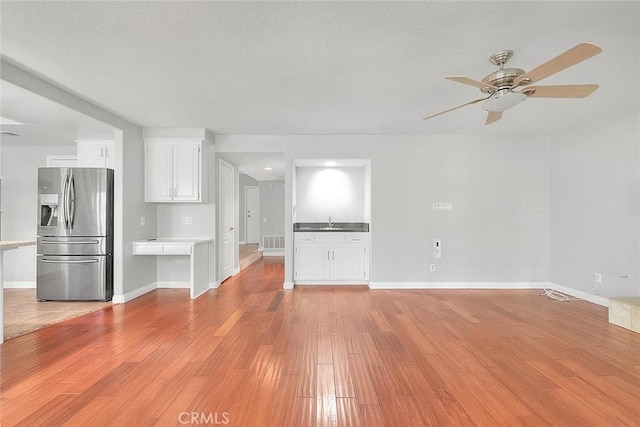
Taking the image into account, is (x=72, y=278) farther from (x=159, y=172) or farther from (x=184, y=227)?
(x=159, y=172)

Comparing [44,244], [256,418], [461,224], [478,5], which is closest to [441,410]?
[256,418]

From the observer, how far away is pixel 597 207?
4168 mm

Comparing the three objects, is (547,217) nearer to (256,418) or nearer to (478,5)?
(478,5)

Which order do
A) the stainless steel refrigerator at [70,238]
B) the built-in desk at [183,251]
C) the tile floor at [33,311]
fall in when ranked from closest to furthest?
the tile floor at [33,311], the stainless steel refrigerator at [70,238], the built-in desk at [183,251]

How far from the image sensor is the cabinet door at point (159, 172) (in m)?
4.72

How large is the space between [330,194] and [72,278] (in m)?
4.07

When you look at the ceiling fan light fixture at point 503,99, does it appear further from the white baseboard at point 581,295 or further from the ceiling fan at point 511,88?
the white baseboard at point 581,295

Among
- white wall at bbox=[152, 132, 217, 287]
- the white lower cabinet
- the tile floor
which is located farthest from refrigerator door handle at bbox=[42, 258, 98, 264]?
the white lower cabinet

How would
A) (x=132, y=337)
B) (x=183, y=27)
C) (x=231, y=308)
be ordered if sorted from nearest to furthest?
1. (x=183, y=27)
2. (x=132, y=337)
3. (x=231, y=308)

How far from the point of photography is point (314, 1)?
1.86 m

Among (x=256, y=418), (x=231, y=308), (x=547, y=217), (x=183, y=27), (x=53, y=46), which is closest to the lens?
(x=256, y=418)

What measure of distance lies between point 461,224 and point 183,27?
4.56 metres

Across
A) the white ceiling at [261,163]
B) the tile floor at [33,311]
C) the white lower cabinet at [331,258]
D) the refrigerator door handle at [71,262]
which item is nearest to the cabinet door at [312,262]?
the white lower cabinet at [331,258]

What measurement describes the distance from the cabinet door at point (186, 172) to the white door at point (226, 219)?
25.8 inches
